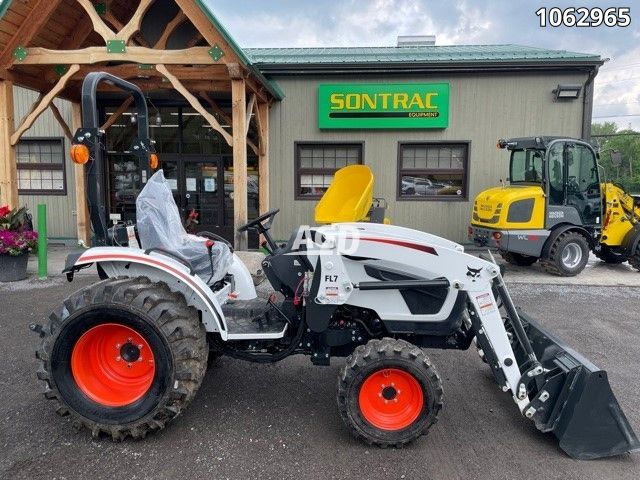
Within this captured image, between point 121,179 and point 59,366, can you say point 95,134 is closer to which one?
point 59,366

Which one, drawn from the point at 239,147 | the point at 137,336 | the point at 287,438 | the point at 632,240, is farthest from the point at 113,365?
the point at 632,240

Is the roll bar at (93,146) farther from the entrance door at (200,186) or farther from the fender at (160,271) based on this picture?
the entrance door at (200,186)

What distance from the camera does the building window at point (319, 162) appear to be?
10.0 metres

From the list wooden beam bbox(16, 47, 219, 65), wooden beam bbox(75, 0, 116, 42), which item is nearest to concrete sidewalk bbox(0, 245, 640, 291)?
wooden beam bbox(16, 47, 219, 65)

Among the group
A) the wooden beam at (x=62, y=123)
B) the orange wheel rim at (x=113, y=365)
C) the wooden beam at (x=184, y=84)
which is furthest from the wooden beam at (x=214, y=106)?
the orange wheel rim at (x=113, y=365)

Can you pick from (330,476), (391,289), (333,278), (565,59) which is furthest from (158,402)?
(565,59)

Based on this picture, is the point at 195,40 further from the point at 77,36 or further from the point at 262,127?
the point at 77,36

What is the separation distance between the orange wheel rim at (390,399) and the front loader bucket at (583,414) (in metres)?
0.71

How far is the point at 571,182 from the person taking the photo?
7484 millimetres

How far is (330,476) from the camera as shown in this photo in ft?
8.19

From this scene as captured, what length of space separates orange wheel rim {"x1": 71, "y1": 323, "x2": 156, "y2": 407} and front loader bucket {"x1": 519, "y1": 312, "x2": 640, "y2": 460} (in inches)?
95.1

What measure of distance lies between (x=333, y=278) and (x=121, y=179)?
9.24 metres

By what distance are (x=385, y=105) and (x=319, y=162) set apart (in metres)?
1.85

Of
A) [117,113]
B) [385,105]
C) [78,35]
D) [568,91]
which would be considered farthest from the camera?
[117,113]
